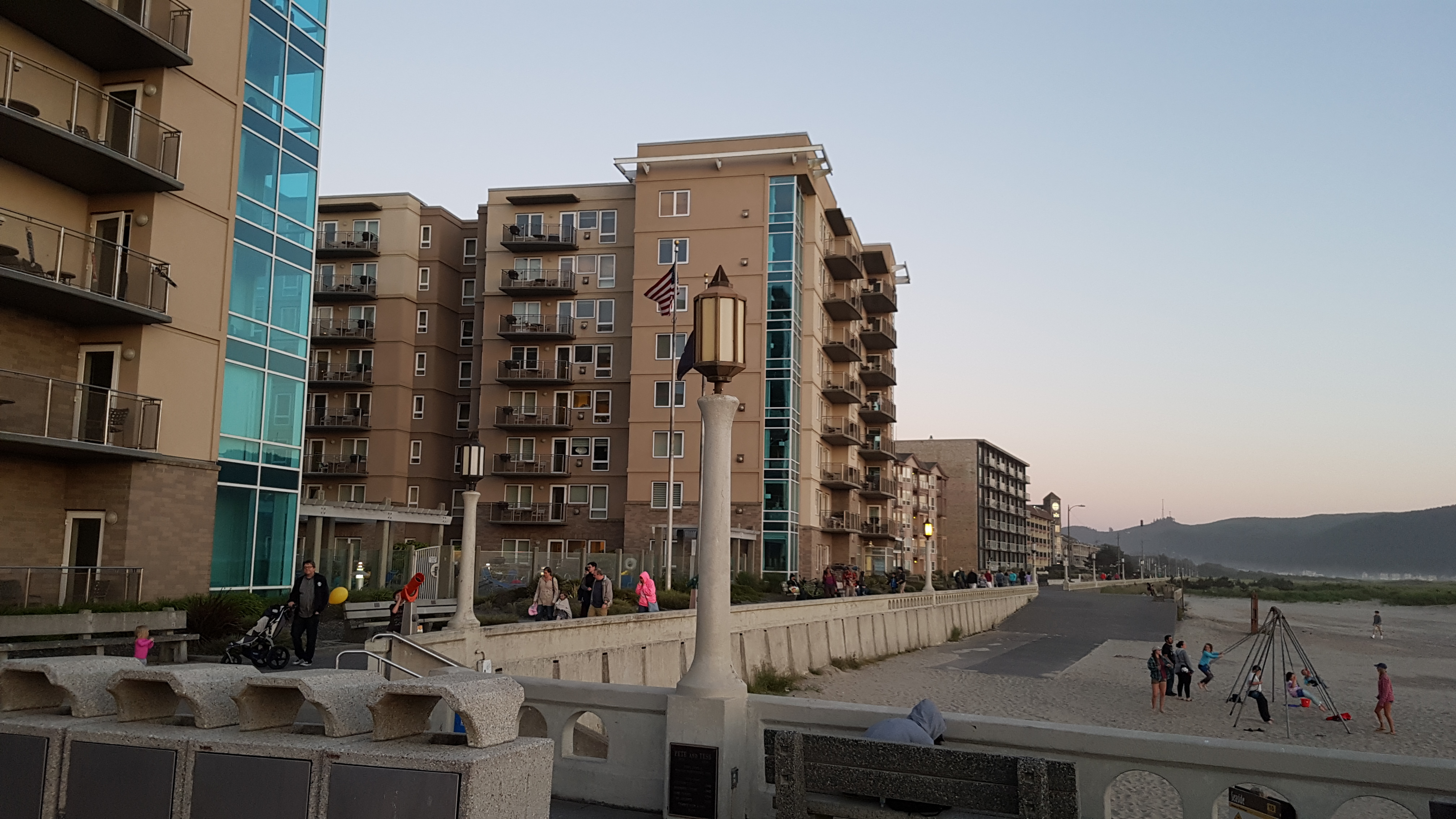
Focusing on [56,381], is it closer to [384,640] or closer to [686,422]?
[384,640]

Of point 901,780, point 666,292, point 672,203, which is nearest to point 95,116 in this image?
point 666,292

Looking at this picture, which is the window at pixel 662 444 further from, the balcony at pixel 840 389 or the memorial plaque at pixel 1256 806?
the memorial plaque at pixel 1256 806

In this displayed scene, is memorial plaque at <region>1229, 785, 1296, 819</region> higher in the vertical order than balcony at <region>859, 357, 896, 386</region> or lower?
lower

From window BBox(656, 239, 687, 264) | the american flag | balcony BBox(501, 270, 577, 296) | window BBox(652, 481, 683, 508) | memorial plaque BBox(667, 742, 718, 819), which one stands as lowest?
memorial plaque BBox(667, 742, 718, 819)

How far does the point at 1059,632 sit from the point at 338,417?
1655 inches

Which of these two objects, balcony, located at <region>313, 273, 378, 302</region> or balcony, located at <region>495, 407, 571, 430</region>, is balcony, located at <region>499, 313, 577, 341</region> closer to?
balcony, located at <region>495, 407, 571, 430</region>

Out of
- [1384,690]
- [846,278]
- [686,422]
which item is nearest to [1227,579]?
[846,278]

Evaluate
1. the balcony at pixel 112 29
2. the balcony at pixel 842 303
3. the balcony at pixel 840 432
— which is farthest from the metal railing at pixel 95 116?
the balcony at pixel 842 303

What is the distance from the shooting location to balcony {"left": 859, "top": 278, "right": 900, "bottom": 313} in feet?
237

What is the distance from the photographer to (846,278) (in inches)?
2657

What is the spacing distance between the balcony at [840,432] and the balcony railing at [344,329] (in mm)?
27139

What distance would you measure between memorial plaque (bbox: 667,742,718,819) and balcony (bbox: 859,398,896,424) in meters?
62.6

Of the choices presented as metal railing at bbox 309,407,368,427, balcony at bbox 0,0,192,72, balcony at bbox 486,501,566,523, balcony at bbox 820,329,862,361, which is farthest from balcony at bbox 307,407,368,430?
balcony at bbox 0,0,192,72

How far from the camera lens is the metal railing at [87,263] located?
21.0 m
